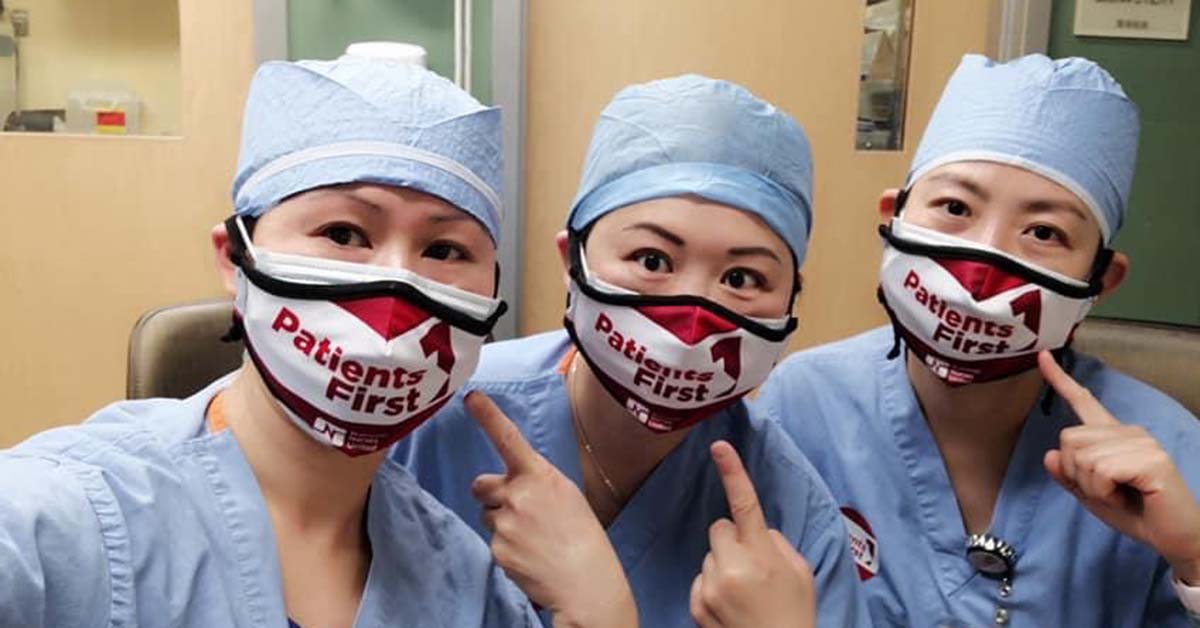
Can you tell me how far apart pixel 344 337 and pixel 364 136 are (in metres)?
0.18

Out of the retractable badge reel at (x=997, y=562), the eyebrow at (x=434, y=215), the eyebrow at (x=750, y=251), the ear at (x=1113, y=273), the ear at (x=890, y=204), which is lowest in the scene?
the retractable badge reel at (x=997, y=562)

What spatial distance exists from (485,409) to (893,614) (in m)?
0.67

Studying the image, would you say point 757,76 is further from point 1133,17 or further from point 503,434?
point 503,434

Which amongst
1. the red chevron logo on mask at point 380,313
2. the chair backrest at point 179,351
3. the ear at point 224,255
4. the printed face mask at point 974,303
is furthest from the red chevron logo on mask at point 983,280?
the chair backrest at point 179,351

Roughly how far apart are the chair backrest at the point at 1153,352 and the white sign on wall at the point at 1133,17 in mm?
966

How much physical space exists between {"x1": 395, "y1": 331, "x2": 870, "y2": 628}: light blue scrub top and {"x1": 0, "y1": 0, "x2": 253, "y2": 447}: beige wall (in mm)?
1168

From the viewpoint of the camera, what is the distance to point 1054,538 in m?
1.34

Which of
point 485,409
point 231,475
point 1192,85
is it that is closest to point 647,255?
point 485,409

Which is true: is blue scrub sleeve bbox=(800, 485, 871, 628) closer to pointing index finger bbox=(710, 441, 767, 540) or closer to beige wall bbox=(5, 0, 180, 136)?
pointing index finger bbox=(710, 441, 767, 540)

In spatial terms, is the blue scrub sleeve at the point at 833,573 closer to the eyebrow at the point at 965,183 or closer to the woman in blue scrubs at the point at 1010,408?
the woman in blue scrubs at the point at 1010,408

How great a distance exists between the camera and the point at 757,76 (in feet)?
7.62

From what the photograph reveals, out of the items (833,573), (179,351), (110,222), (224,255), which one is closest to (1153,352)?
(833,573)

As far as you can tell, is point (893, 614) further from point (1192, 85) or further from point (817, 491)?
point (1192, 85)

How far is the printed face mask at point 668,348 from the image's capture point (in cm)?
110
